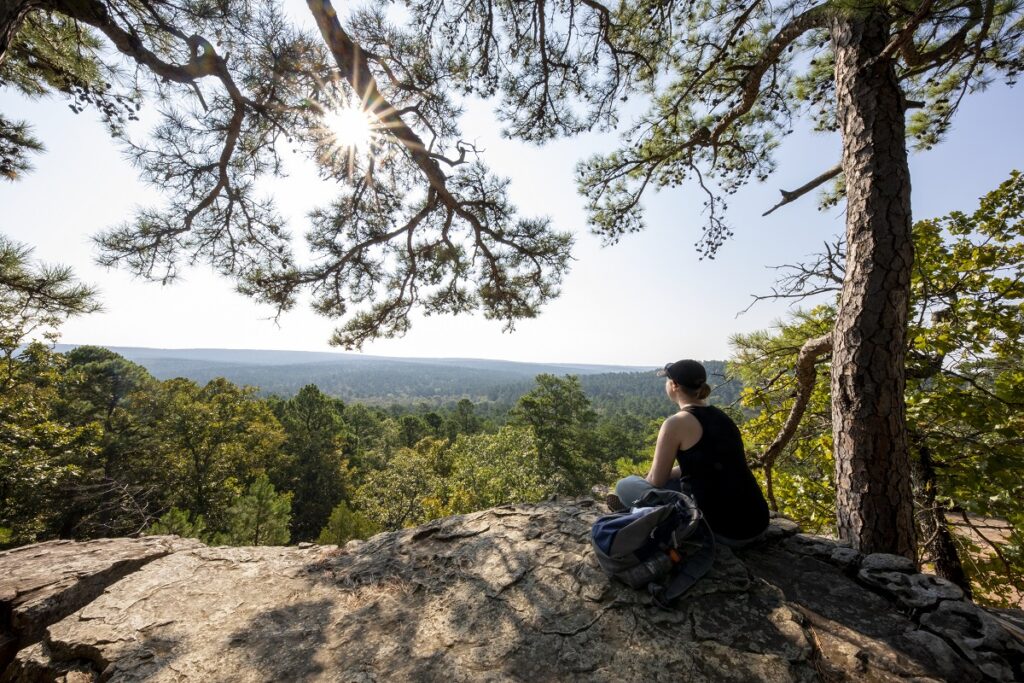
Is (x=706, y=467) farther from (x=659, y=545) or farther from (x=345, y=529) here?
(x=345, y=529)

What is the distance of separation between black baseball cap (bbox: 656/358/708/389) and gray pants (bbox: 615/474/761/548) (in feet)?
2.39

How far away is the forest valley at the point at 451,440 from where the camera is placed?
4305 mm

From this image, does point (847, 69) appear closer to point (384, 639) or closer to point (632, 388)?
point (384, 639)

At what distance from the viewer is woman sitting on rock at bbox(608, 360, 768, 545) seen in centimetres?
249

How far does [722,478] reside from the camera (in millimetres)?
2510

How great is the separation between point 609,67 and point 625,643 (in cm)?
529

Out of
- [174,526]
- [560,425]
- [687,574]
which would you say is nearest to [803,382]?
[687,574]

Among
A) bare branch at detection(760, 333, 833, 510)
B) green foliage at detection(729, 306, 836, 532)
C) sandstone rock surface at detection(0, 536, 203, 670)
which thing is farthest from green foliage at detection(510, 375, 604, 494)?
sandstone rock surface at detection(0, 536, 203, 670)

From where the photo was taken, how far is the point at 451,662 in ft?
6.52

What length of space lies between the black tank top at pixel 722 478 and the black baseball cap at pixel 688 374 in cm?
17

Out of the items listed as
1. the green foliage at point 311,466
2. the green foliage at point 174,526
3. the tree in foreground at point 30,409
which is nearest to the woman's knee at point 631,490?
the tree in foreground at point 30,409

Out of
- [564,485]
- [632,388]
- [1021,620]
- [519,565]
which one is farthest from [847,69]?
[632,388]

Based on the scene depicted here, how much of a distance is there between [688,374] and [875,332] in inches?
61.3

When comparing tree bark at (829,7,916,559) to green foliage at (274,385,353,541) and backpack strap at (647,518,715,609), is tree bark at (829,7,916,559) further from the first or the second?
green foliage at (274,385,353,541)
